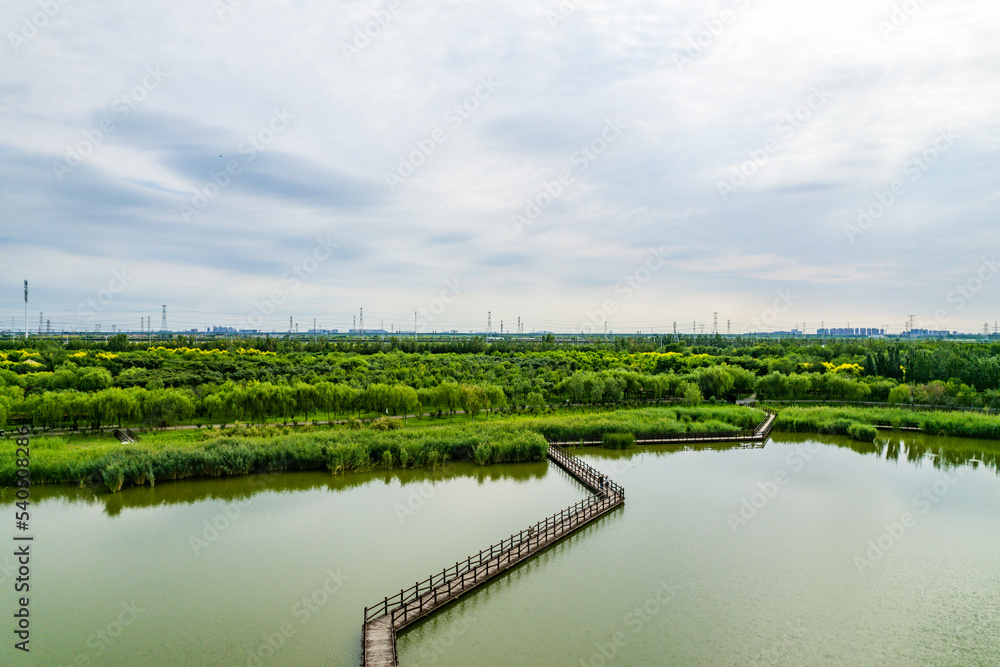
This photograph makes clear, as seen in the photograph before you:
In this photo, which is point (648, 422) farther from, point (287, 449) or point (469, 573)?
point (469, 573)

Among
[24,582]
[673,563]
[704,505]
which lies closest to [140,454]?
[24,582]

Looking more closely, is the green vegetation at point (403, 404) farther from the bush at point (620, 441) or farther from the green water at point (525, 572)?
the green water at point (525, 572)

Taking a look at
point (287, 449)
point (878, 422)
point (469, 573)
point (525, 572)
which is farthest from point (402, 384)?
point (878, 422)

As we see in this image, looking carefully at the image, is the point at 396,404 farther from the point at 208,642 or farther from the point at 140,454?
the point at 208,642

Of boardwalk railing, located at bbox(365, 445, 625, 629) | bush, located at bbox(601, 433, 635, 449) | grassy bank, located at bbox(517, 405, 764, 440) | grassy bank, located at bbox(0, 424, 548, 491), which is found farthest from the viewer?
grassy bank, located at bbox(517, 405, 764, 440)

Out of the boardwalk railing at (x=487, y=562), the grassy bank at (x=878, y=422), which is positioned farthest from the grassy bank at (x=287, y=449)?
the grassy bank at (x=878, y=422)

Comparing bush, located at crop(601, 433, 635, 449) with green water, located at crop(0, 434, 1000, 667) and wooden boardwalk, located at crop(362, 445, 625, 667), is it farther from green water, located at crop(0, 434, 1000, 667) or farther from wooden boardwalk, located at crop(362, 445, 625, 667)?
wooden boardwalk, located at crop(362, 445, 625, 667)

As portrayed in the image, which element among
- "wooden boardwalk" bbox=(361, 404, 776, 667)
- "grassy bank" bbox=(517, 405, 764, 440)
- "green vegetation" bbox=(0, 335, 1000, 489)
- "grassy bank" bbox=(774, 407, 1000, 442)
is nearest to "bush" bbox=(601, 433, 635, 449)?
"green vegetation" bbox=(0, 335, 1000, 489)
